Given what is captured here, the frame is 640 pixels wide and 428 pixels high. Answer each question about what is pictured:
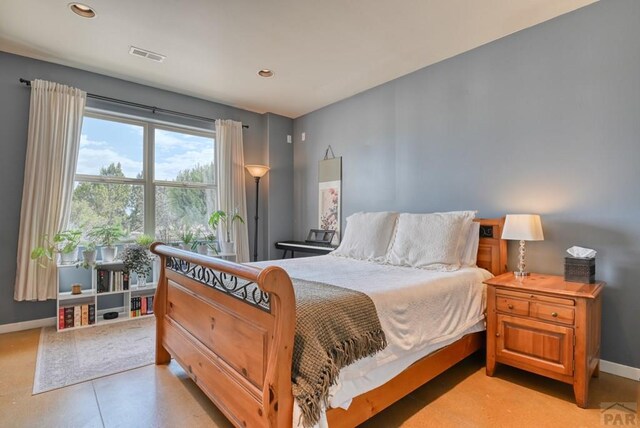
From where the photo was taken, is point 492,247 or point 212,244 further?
point 212,244

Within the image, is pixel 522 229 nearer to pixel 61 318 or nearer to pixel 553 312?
pixel 553 312

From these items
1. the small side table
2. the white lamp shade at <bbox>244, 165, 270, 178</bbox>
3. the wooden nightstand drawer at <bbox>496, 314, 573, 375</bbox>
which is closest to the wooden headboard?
the wooden nightstand drawer at <bbox>496, 314, 573, 375</bbox>

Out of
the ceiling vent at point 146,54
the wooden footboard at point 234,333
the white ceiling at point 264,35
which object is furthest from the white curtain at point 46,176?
the wooden footboard at point 234,333

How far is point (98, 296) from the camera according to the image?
12.0ft

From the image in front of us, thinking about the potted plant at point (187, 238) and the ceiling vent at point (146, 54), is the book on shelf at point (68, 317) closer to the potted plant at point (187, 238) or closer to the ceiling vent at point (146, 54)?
the potted plant at point (187, 238)

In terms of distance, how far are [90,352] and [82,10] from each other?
2729 millimetres

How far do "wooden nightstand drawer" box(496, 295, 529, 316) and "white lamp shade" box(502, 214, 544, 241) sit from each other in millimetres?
459

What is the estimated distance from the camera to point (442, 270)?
257 centimetres

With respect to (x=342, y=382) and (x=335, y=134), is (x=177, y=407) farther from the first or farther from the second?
(x=335, y=134)

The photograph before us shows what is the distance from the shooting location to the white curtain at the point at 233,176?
14.9 feet

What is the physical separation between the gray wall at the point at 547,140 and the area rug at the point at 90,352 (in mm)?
2837

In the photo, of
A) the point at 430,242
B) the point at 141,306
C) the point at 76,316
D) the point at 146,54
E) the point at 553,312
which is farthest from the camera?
the point at 141,306

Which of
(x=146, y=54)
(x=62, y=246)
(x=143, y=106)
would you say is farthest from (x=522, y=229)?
(x=62, y=246)

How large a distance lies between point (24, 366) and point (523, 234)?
3.84m
